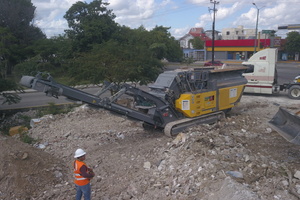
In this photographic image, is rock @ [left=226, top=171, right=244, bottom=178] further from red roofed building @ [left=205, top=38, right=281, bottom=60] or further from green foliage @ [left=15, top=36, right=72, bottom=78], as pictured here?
red roofed building @ [left=205, top=38, right=281, bottom=60]

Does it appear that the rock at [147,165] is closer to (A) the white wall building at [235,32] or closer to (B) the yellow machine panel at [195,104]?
(B) the yellow machine panel at [195,104]

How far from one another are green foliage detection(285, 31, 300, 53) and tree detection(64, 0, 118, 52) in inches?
1497

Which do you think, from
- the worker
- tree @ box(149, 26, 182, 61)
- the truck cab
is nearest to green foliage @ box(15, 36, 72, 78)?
tree @ box(149, 26, 182, 61)

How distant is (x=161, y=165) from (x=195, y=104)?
319 centimetres

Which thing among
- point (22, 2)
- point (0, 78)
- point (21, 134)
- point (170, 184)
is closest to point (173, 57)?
point (22, 2)

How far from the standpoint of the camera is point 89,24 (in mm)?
30578

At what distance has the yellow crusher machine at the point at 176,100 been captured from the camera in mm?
9068

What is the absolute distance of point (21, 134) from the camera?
35.9 ft

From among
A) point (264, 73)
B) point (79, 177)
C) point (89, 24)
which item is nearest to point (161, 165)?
point (79, 177)

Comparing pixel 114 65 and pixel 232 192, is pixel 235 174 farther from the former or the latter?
pixel 114 65

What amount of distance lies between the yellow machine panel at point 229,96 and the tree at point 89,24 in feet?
65.3

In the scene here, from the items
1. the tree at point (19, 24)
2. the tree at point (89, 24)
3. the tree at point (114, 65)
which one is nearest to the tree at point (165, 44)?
the tree at point (89, 24)

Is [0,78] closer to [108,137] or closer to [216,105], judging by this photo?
[108,137]

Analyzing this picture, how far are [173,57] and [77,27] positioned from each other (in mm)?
20174
